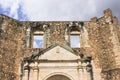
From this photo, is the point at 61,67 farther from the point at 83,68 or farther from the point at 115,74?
the point at 115,74

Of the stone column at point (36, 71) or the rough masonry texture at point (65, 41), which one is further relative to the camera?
the rough masonry texture at point (65, 41)

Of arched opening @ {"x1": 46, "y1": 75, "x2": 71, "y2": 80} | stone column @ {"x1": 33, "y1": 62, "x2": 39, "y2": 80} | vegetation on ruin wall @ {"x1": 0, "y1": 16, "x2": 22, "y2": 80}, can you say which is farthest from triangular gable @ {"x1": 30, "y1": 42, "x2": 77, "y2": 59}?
vegetation on ruin wall @ {"x1": 0, "y1": 16, "x2": 22, "y2": 80}

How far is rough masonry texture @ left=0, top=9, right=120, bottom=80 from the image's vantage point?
13.3 meters

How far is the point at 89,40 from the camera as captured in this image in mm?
14781

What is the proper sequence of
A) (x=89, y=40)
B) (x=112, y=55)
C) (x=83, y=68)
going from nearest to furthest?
(x=83, y=68), (x=112, y=55), (x=89, y=40)

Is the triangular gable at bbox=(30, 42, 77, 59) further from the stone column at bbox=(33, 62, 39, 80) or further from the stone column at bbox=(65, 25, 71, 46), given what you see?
the stone column at bbox=(65, 25, 71, 46)

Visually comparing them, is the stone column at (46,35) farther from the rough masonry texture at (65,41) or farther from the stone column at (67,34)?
the stone column at (67,34)

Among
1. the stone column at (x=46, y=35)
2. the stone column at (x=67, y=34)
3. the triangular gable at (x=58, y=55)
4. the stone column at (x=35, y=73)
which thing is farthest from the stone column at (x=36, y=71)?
the stone column at (x=67, y=34)

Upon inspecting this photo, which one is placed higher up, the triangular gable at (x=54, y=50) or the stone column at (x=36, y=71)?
the triangular gable at (x=54, y=50)

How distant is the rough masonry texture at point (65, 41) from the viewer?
13.3 metres

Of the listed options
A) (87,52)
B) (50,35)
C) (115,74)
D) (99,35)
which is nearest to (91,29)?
(99,35)

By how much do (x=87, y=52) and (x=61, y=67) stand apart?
9.69 ft

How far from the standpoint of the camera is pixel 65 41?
1463cm

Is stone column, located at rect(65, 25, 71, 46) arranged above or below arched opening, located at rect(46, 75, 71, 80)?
above
